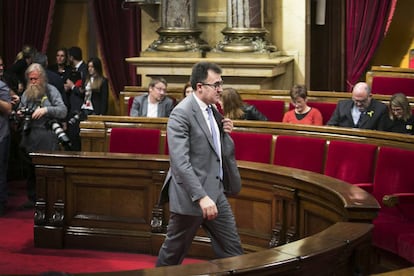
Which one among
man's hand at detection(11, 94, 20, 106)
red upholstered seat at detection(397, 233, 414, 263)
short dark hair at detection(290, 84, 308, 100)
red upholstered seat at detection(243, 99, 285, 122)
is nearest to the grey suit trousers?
red upholstered seat at detection(397, 233, 414, 263)

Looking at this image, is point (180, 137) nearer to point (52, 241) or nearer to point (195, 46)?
point (52, 241)

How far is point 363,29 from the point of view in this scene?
11.1 m

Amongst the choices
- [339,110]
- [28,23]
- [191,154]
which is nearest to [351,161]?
[339,110]

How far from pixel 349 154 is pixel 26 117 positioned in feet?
8.95

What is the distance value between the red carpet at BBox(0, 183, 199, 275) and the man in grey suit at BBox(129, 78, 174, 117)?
1.55 m

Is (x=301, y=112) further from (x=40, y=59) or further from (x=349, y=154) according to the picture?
(x=40, y=59)

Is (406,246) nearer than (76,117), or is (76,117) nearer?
(406,246)

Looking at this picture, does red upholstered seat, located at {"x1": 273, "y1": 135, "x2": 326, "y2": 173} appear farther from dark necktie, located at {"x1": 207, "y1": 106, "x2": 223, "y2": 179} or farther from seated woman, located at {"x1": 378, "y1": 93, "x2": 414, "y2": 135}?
dark necktie, located at {"x1": 207, "y1": 106, "x2": 223, "y2": 179}

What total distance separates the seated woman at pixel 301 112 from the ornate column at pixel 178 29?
7.48 ft

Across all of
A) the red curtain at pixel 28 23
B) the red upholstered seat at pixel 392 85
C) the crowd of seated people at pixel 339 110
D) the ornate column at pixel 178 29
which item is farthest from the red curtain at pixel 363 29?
the red curtain at pixel 28 23

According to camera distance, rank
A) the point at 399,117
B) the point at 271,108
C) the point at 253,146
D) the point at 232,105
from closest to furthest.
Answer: the point at 253,146 → the point at 399,117 → the point at 232,105 → the point at 271,108

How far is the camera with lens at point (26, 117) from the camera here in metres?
8.05

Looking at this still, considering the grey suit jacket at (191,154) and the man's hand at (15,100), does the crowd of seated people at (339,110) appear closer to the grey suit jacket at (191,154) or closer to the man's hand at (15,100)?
the man's hand at (15,100)

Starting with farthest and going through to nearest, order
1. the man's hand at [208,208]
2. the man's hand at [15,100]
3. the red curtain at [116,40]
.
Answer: the red curtain at [116,40] < the man's hand at [15,100] < the man's hand at [208,208]
